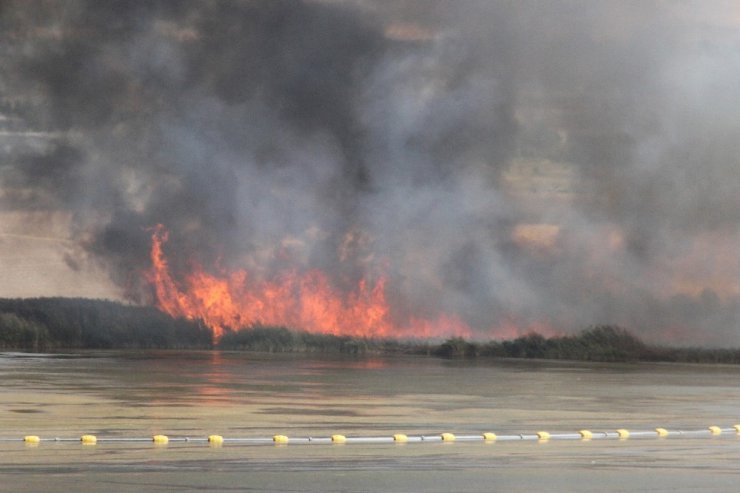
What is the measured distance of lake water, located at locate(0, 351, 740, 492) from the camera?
58.6ft

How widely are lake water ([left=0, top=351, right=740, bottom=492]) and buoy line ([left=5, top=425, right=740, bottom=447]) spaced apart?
1.17 ft

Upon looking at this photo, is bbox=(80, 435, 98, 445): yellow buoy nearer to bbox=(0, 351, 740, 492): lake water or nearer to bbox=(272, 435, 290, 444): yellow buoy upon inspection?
bbox=(0, 351, 740, 492): lake water

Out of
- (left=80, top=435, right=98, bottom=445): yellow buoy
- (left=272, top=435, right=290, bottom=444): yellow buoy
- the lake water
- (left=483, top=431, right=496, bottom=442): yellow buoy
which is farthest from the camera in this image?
(left=483, top=431, right=496, bottom=442): yellow buoy

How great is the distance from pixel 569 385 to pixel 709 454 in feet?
95.3

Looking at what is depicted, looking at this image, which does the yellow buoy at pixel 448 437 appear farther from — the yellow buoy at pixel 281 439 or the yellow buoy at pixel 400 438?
the yellow buoy at pixel 281 439

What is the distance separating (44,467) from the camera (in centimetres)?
1862

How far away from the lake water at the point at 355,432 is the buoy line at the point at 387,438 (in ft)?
1.17

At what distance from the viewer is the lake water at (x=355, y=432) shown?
17.9m

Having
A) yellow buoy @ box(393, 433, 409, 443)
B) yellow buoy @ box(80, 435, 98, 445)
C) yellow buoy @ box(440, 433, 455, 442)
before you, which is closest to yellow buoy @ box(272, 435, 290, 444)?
yellow buoy @ box(393, 433, 409, 443)

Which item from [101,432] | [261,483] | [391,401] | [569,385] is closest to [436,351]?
[569,385]

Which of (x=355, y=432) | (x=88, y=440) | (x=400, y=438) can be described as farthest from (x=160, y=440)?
→ (x=355, y=432)

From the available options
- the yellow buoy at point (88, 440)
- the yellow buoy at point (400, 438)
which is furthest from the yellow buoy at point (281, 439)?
the yellow buoy at point (88, 440)

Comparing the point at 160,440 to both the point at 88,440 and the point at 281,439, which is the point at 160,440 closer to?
the point at 88,440

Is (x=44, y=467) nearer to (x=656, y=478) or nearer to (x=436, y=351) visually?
(x=656, y=478)
